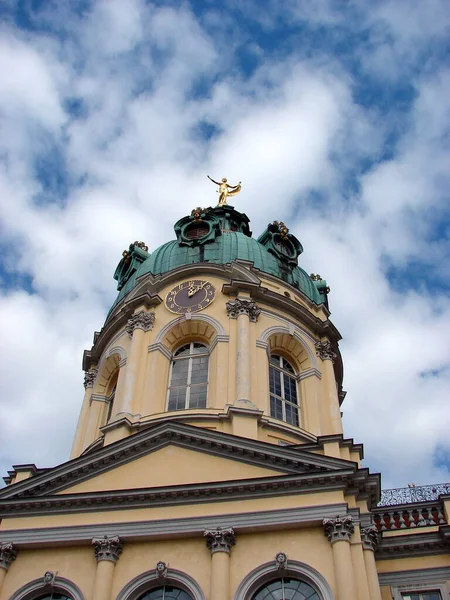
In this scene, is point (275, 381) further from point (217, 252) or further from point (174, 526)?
point (174, 526)

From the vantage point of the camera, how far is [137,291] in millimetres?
28922

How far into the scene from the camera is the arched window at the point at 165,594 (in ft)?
57.4

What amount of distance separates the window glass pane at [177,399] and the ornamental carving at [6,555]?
7.81 meters

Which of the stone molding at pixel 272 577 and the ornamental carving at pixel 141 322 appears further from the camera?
the ornamental carving at pixel 141 322

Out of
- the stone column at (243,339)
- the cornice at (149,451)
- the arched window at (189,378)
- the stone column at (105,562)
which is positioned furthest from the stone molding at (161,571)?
the arched window at (189,378)

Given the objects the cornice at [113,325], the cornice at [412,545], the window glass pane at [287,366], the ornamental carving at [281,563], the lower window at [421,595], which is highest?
the cornice at [113,325]

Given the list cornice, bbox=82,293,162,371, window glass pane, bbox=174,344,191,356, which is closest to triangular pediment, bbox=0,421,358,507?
window glass pane, bbox=174,344,191,356

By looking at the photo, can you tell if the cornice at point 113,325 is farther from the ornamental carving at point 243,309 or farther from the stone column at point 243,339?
the stone column at point 243,339

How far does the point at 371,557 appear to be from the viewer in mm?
17531

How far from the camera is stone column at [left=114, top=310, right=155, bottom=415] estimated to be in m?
24.3

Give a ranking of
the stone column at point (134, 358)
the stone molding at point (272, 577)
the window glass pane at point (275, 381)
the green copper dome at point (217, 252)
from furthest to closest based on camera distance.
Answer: the green copper dome at point (217, 252) < the window glass pane at point (275, 381) < the stone column at point (134, 358) < the stone molding at point (272, 577)

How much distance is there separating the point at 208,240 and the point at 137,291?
13.8ft

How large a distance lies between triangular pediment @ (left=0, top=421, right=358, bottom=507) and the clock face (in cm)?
772

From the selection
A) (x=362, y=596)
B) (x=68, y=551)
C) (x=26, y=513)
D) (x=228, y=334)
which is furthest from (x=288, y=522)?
(x=228, y=334)
